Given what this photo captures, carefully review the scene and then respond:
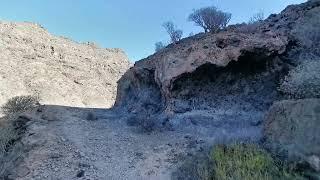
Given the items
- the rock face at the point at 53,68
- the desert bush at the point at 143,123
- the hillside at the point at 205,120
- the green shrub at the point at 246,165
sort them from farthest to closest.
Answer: the rock face at the point at 53,68 < the desert bush at the point at 143,123 < the hillside at the point at 205,120 < the green shrub at the point at 246,165

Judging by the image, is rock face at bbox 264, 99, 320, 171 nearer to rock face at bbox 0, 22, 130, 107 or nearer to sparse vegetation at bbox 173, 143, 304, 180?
sparse vegetation at bbox 173, 143, 304, 180

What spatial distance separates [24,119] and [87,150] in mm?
3321

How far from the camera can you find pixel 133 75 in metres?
15.7

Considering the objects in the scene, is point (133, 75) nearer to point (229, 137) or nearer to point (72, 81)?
point (229, 137)

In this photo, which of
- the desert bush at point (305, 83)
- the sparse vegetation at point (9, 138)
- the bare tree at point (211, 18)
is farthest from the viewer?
the bare tree at point (211, 18)

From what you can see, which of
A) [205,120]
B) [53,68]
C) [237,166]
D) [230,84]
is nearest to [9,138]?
[205,120]

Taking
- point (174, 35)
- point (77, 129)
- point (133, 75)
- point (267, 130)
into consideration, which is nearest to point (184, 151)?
point (267, 130)

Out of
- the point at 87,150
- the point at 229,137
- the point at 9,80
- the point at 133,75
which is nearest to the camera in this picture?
the point at 229,137

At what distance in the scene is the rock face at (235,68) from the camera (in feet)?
36.9

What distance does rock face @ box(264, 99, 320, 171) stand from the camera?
20.0 ft

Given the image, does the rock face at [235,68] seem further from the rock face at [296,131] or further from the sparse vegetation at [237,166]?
the sparse vegetation at [237,166]

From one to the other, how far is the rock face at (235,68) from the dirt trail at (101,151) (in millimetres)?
1425

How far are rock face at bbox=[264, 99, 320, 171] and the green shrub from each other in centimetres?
26

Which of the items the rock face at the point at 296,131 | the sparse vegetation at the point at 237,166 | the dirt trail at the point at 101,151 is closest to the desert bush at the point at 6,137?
the dirt trail at the point at 101,151
